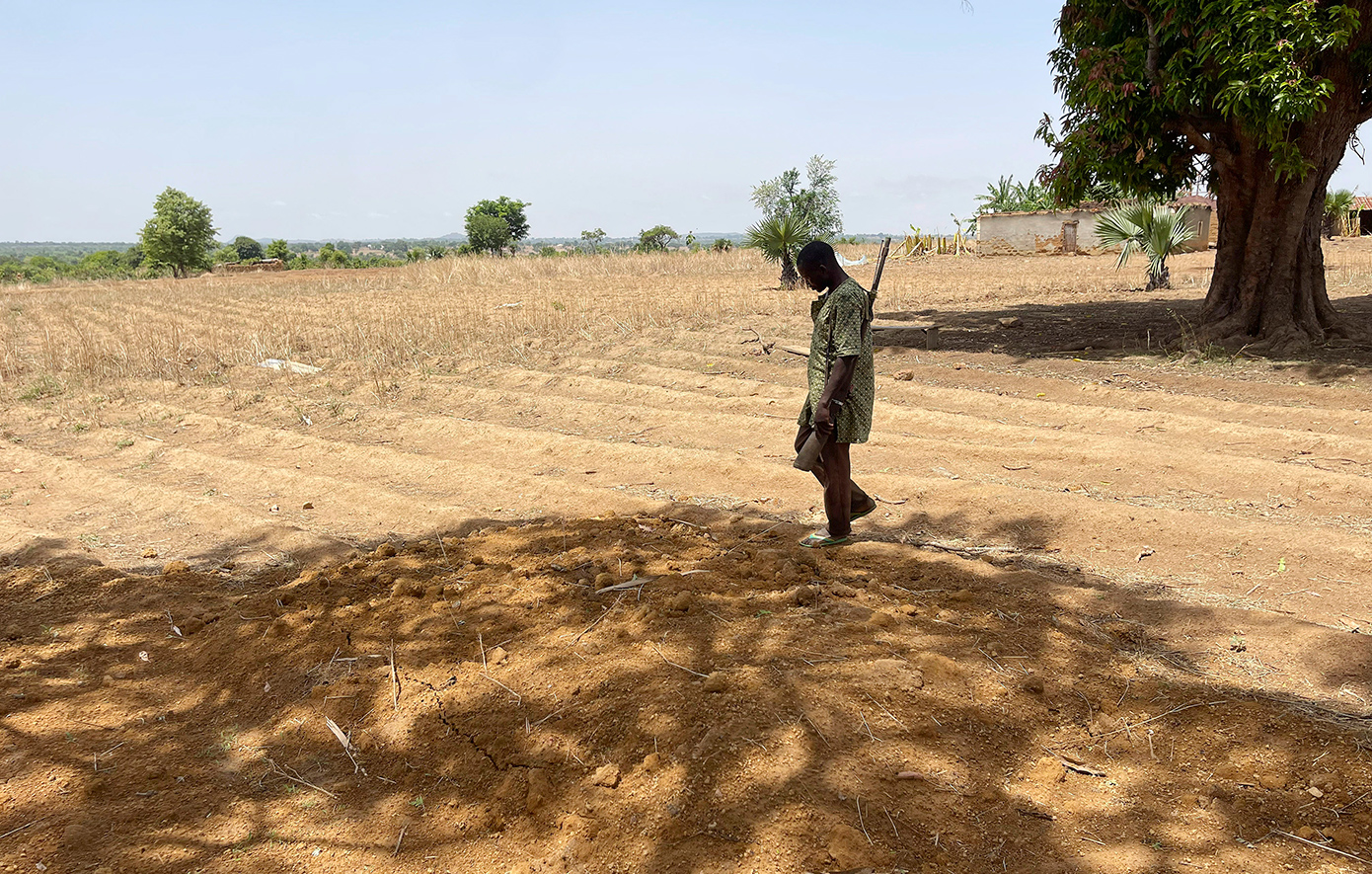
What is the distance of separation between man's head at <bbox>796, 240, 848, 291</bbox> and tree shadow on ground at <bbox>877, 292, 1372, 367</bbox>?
597 centimetres

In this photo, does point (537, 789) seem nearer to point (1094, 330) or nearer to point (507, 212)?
point (1094, 330)

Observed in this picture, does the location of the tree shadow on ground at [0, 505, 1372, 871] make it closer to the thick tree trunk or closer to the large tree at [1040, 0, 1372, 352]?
the large tree at [1040, 0, 1372, 352]

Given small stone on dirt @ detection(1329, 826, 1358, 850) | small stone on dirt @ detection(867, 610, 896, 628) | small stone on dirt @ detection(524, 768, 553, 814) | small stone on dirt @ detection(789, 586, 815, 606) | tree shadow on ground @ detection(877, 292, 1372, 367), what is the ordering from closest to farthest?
small stone on dirt @ detection(1329, 826, 1358, 850) → small stone on dirt @ detection(524, 768, 553, 814) → small stone on dirt @ detection(867, 610, 896, 628) → small stone on dirt @ detection(789, 586, 815, 606) → tree shadow on ground @ detection(877, 292, 1372, 367)

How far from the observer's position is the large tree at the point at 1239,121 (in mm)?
7730

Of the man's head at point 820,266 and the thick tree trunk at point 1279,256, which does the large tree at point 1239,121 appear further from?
the man's head at point 820,266

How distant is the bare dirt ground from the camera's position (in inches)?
103

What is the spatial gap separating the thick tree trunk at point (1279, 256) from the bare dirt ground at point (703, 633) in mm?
915

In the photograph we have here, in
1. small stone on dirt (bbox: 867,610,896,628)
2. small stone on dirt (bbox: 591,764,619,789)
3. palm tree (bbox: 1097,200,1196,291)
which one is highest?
palm tree (bbox: 1097,200,1196,291)

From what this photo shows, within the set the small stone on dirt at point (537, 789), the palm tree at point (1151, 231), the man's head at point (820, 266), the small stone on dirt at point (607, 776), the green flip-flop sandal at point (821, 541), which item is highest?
the palm tree at point (1151, 231)

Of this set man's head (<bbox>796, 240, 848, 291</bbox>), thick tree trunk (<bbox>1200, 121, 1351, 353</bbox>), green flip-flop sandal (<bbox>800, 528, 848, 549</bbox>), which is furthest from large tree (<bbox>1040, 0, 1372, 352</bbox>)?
green flip-flop sandal (<bbox>800, 528, 848, 549</bbox>)

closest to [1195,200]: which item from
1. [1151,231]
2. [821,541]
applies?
[1151,231]

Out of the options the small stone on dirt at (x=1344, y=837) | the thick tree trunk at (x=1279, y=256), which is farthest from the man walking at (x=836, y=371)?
the thick tree trunk at (x=1279, y=256)

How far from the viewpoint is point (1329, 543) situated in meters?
4.56

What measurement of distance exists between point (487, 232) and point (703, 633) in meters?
59.5
